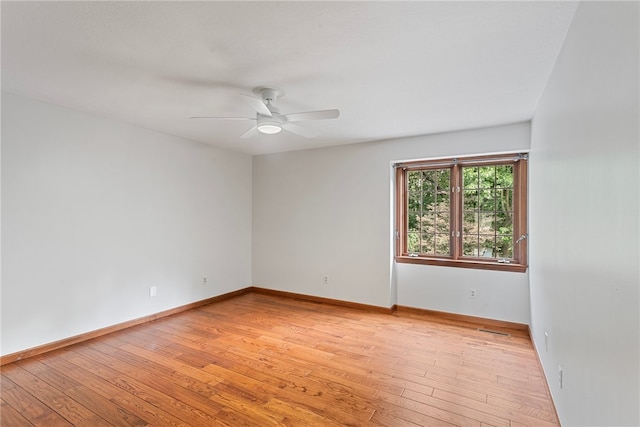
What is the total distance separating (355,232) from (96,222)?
123 inches

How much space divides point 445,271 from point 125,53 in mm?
3913

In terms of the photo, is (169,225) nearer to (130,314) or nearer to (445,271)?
(130,314)

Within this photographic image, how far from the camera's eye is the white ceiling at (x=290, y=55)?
1.64 metres

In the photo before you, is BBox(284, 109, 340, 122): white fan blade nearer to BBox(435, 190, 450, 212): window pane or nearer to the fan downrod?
the fan downrod

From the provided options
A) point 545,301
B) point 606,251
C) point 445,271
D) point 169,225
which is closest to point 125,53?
point 169,225

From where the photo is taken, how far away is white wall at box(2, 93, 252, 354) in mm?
2814

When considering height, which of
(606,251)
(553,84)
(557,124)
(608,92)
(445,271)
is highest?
(553,84)

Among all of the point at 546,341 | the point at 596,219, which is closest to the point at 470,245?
the point at 546,341

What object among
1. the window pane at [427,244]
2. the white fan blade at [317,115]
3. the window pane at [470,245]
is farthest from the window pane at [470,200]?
the white fan blade at [317,115]

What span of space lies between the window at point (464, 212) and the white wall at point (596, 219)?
160cm

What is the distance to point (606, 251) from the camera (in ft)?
3.87

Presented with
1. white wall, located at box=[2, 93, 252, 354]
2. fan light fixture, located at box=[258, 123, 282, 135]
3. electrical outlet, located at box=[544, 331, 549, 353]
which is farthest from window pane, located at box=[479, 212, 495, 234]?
white wall, located at box=[2, 93, 252, 354]

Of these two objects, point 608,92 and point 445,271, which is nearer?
point 608,92

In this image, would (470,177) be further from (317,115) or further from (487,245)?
(317,115)
